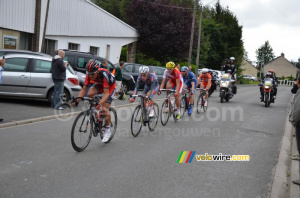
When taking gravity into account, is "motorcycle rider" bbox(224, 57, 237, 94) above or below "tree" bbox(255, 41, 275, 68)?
below

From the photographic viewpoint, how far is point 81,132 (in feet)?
22.6

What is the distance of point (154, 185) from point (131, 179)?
406 mm

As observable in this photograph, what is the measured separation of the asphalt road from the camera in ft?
16.1

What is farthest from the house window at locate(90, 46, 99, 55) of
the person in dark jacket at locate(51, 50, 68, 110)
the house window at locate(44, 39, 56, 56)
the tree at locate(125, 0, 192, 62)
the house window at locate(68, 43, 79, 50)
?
the person in dark jacket at locate(51, 50, 68, 110)

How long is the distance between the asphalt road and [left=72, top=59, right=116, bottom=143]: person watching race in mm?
691

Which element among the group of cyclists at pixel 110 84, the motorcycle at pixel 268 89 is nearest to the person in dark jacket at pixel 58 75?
the group of cyclists at pixel 110 84

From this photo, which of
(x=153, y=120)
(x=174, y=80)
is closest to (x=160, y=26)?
(x=174, y=80)

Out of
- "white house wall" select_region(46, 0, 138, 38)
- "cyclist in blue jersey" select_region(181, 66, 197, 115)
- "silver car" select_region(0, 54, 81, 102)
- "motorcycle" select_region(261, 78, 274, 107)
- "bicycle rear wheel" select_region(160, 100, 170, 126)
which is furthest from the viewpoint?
"white house wall" select_region(46, 0, 138, 38)

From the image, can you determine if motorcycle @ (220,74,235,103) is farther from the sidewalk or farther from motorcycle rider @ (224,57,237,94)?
the sidewalk

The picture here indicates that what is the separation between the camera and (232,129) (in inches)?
420

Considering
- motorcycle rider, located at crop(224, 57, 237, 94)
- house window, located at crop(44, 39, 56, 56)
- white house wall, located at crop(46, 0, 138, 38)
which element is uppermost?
white house wall, located at crop(46, 0, 138, 38)

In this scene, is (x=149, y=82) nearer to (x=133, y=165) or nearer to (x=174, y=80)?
(x=174, y=80)

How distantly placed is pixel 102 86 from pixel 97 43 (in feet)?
74.6

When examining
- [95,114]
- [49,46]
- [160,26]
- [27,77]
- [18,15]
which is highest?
[160,26]
